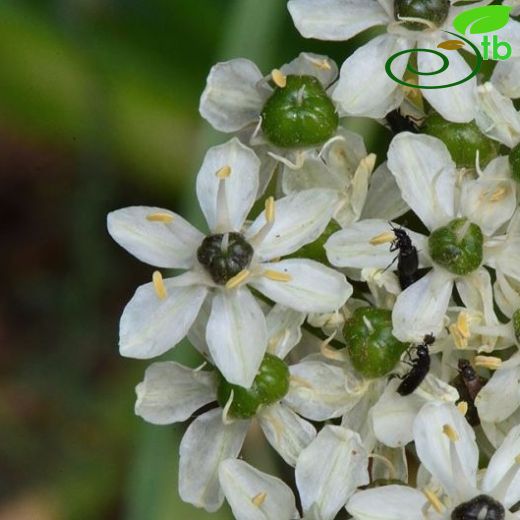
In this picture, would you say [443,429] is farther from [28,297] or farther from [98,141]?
[28,297]

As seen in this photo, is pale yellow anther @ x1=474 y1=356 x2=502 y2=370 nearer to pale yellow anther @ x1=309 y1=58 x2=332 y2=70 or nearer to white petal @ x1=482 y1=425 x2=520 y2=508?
white petal @ x1=482 y1=425 x2=520 y2=508

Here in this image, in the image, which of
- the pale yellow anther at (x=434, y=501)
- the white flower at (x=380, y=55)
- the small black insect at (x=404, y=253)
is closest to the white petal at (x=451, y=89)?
the white flower at (x=380, y=55)

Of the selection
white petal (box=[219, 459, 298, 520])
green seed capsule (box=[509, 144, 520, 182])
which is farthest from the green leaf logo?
white petal (box=[219, 459, 298, 520])

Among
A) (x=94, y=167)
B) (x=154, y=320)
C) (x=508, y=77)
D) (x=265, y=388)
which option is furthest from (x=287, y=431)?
(x=94, y=167)

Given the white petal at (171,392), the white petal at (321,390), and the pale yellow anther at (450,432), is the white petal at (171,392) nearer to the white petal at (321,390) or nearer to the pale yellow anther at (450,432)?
the white petal at (321,390)

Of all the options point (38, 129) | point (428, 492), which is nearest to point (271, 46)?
point (38, 129)
